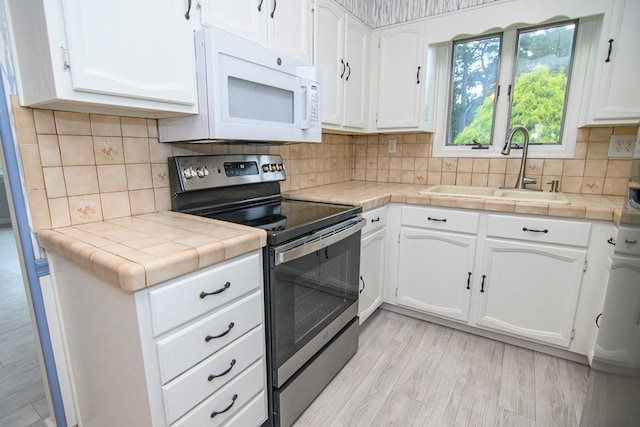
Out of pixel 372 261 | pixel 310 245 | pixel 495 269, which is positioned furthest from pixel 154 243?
pixel 495 269

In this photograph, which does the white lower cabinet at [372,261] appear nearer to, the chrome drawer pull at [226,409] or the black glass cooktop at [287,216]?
the black glass cooktop at [287,216]

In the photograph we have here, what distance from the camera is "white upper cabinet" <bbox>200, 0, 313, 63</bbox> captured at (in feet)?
3.99

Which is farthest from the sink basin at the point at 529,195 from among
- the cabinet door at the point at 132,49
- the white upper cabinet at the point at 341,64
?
the cabinet door at the point at 132,49

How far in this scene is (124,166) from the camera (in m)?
Result: 1.29

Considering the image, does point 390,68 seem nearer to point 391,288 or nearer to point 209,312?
point 391,288

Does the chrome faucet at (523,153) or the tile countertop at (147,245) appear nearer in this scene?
the tile countertop at (147,245)

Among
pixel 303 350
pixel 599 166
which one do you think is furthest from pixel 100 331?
pixel 599 166

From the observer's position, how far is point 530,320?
1.81 metres

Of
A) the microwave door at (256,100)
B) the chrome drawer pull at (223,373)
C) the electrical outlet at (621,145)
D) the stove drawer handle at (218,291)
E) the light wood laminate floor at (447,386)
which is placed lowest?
the light wood laminate floor at (447,386)

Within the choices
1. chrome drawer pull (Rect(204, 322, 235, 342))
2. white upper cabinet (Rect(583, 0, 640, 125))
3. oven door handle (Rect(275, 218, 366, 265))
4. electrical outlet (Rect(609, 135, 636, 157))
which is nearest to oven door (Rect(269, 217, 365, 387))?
oven door handle (Rect(275, 218, 366, 265))

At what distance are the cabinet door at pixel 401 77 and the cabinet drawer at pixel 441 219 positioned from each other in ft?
2.24

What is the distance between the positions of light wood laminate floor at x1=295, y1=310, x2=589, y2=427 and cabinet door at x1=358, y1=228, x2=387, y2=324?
0.66 ft

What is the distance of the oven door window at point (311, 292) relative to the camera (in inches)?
47.7

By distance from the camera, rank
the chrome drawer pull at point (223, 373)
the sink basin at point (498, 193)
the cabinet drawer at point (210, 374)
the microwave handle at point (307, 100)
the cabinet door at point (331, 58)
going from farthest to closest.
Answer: the sink basin at point (498, 193) → the cabinet door at point (331, 58) → the microwave handle at point (307, 100) → the chrome drawer pull at point (223, 373) → the cabinet drawer at point (210, 374)
